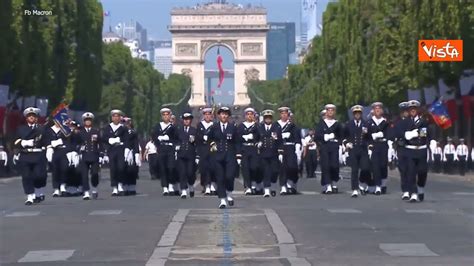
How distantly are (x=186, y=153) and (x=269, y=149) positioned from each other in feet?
6.76

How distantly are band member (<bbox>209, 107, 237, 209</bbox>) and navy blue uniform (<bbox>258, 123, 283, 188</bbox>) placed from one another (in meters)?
4.60

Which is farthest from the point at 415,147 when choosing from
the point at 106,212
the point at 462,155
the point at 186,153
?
the point at 462,155

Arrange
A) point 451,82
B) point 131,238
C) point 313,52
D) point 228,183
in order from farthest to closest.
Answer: point 313,52 < point 451,82 < point 228,183 < point 131,238

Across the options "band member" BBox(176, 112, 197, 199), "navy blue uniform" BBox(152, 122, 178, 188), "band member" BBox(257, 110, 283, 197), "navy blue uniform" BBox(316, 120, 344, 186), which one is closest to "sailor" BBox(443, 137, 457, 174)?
"navy blue uniform" BBox(316, 120, 344, 186)

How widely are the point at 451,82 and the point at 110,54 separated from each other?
68.3 metres

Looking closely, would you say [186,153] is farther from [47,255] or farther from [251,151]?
[47,255]

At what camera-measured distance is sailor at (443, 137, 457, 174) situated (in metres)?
68.3

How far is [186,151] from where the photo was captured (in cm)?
3400

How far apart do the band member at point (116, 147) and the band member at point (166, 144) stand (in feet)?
2.55

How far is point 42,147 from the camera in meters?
31.8

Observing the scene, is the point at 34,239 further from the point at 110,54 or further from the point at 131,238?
the point at 110,54

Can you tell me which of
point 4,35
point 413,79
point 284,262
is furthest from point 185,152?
point 413,79

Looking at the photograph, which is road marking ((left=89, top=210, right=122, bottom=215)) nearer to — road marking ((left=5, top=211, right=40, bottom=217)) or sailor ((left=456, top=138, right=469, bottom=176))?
road marking ((left=5, top=211, right=40, bottom=217))

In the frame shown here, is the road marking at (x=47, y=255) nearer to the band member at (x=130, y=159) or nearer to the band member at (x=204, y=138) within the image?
→ the band member at (x=204, y=138)
